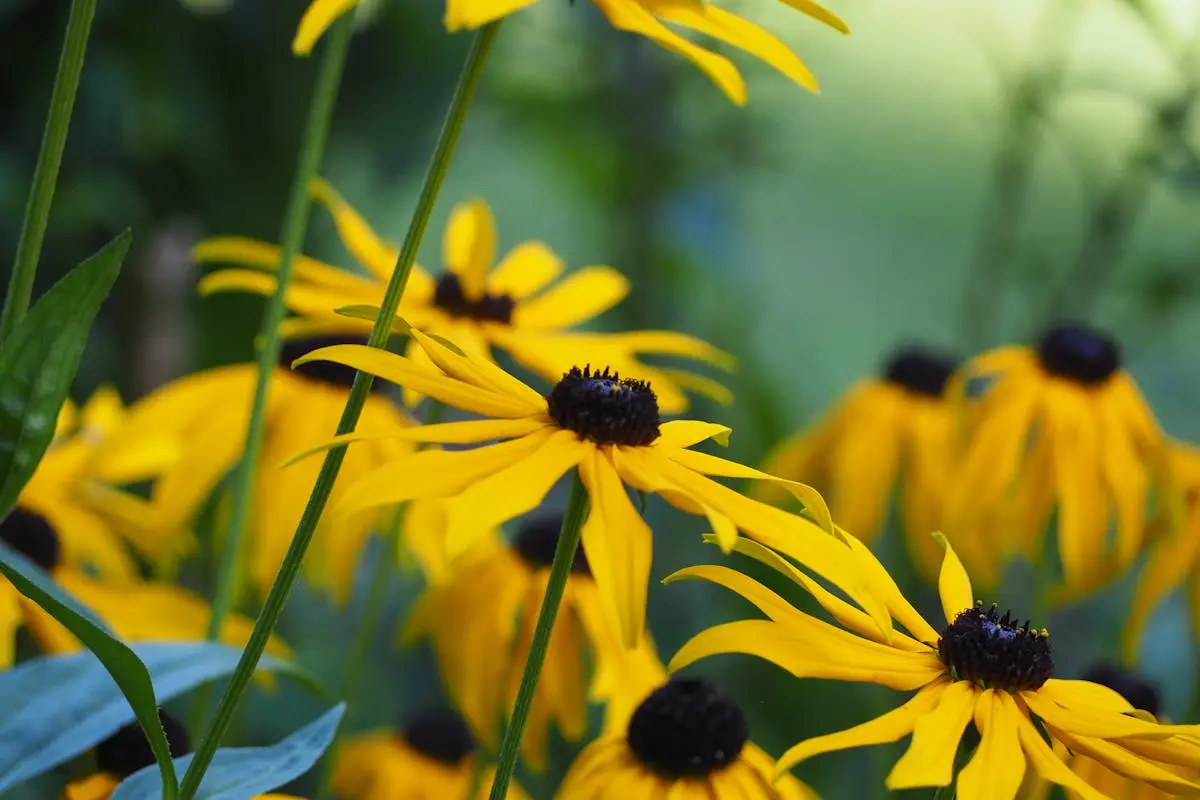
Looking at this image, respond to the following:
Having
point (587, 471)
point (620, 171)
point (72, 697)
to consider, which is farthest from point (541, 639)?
point (620, 171)

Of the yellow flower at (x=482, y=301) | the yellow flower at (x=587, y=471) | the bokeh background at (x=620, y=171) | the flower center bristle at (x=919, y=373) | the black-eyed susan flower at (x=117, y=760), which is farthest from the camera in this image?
the bokeh background at (x=620, y=171)

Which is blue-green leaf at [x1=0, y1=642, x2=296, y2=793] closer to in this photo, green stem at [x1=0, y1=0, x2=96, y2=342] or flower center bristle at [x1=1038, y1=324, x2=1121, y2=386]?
green stem at [x1=0, y1=0, x2=96, y2=342]

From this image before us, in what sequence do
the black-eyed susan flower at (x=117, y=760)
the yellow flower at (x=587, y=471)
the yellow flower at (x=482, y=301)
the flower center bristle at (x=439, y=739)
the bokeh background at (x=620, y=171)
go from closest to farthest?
the yellow flower at (x=587, y=471) < the black-eyed susan flower at (x=117, y=760) < the yellow flower at (x=482, y=301) < the flower center bristle at (x=439, y=739) < the bokeh background at (x=620, y=171)

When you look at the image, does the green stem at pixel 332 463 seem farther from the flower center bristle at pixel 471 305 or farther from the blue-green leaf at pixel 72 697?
the flower center bristle at pixel 471 305

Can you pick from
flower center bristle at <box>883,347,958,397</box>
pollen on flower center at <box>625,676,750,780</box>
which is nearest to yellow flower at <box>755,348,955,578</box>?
flower center bristle at <box>883,347,958,397</box>

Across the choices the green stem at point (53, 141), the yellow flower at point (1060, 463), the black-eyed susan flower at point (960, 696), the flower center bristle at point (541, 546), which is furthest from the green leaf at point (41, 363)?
the yellow flower at point (1060, 463)

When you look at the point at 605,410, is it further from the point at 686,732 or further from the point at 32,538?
the point at 32,538

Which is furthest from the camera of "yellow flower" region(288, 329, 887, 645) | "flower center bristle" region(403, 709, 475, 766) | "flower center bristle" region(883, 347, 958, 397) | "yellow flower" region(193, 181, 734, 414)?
"flower center bristle" region(883, 347, 958, 397)
